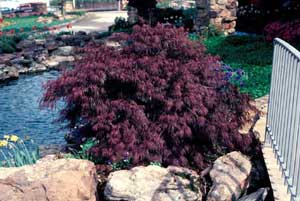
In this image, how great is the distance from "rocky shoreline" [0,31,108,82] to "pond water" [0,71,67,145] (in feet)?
4.02

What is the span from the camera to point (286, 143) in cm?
352

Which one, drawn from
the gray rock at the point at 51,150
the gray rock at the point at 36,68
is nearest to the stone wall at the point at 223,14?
the gray rock at the point at 36,68

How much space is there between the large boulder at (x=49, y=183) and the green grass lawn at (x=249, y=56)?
3.72 meters

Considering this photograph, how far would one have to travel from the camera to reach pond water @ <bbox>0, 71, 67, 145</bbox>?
21.5ft

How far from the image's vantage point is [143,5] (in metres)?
17.5

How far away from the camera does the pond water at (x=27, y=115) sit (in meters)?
6.54

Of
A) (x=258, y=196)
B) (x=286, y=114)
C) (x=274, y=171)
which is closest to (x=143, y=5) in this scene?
(x=274, y=171)

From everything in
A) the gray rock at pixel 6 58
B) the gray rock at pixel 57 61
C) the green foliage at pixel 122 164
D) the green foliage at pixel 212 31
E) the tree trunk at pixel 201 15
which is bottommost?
the gray rock at pixel 57 61

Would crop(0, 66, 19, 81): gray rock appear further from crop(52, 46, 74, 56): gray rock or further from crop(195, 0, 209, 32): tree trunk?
crop(195, 0, 209, 32): tree trunk

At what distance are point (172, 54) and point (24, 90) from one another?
18.8 ft

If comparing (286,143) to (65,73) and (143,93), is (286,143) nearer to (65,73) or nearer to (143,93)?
(143,93)

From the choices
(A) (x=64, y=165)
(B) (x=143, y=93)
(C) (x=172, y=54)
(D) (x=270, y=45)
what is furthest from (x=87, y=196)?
(D) (x=270, y=45)

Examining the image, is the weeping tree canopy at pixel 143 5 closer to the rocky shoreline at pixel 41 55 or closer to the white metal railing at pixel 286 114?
the rocky shoreline at pixel 41 55

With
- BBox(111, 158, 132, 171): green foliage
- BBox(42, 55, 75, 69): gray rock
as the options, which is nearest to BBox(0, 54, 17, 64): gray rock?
BBox(42, 55, 75, 69): gray rock
